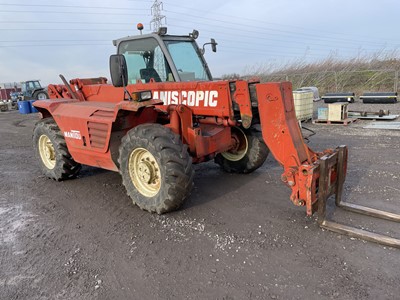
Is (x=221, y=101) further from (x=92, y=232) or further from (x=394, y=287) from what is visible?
(x=394, y=287)

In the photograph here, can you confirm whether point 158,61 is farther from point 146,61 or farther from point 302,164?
point 302,164

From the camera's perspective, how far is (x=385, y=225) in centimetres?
379

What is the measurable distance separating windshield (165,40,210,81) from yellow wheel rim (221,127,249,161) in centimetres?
105

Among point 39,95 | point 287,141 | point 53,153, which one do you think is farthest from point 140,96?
point 39,95

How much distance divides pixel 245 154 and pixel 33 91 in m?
26.2

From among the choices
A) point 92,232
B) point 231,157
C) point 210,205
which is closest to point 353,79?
point 231,157

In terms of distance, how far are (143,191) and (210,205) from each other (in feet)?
3.04

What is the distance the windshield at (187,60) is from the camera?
5074mm

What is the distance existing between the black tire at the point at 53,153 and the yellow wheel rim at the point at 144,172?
5.78 ft

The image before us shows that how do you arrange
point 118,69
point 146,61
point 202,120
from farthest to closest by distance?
point 146,61
point 202,120
point 118,69

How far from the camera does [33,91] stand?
27.1 meters

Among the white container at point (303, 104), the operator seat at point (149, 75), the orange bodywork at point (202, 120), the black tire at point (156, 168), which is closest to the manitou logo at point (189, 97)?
the orange bodywork at point (202, 120)

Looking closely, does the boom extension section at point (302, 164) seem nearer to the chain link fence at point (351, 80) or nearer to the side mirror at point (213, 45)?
the side mirror at point (213, 45)

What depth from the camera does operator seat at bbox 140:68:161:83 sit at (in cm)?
513
